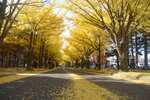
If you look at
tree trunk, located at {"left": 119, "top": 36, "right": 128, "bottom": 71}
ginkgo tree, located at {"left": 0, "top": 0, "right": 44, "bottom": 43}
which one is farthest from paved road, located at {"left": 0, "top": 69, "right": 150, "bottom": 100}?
tree trunk, located at {"left": 119, "top": 36, "right": 128, "bottom": 71}

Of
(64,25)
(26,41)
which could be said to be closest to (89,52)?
(26,41)

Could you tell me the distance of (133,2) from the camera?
47.3 feet

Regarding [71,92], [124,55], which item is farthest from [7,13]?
[124,55]

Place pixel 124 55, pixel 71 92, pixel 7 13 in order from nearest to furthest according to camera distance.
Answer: pixel 71 92, pixel 7 13, pixel 124 55

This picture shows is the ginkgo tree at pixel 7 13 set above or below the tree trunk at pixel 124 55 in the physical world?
above

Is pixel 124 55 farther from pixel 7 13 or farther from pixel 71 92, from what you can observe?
pixel 71 92

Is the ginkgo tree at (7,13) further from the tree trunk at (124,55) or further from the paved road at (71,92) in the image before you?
the tree trunk at (124,55)

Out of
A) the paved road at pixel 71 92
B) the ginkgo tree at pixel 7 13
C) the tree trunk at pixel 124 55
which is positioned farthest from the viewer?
the tree trunk at pixel 124 55

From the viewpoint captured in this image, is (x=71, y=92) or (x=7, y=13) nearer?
(x=71, y=92)

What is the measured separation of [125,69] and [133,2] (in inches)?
216

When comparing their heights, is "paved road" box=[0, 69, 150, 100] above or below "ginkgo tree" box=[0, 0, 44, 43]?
below

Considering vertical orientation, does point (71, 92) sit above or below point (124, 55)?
below

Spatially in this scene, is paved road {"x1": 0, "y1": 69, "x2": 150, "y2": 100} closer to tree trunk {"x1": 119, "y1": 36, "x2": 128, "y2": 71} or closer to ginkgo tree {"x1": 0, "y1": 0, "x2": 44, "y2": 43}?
ginkgo tree {"x1": 0, "y1": 0, "x2": 44, "y2": 43}

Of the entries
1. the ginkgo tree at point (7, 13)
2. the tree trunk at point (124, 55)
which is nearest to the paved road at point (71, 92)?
the ginkgo tree at point (7, 13)
